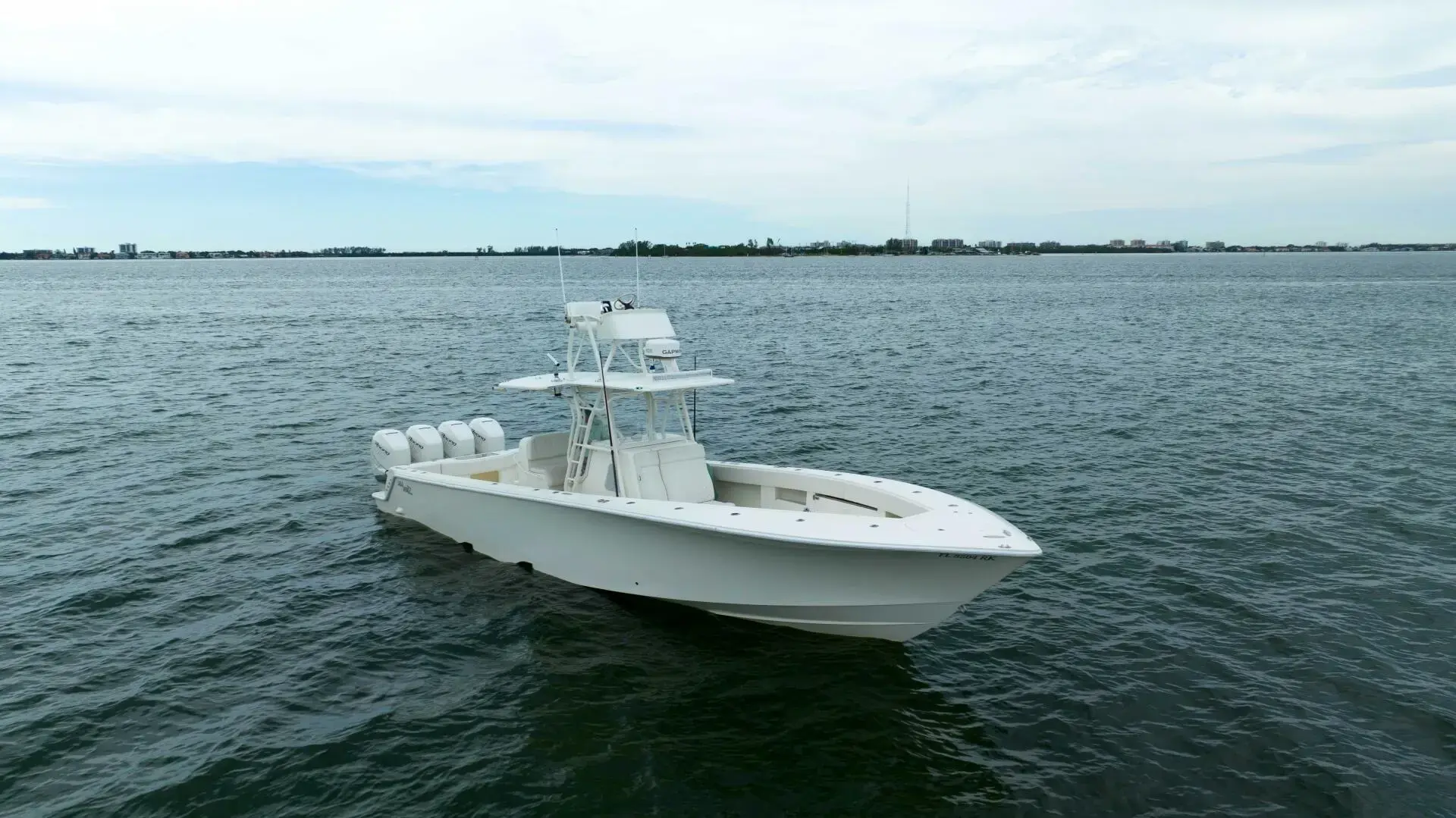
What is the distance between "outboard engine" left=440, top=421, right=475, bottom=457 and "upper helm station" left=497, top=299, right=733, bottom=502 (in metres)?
3.01

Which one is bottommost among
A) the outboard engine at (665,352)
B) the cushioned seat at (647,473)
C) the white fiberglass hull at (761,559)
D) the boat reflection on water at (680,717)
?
the boat reflection on water at (680,717)

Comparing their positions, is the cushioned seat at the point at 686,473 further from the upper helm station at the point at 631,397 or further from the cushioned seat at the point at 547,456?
the cushioned seat at the point at 547,456

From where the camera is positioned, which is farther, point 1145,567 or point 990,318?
point 990,318

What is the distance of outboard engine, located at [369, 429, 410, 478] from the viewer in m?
16.7

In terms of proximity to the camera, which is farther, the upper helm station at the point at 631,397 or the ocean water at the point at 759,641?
the upper helm station at the point at 631,397

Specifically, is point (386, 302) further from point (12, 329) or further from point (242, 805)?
point (242, 805)

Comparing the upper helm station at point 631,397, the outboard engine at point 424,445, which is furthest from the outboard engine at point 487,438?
the upper helm station at point 631,397

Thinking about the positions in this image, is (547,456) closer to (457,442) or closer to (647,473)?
(457,442)

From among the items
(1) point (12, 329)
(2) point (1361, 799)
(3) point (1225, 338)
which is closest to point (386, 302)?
(1) point (12, 329)

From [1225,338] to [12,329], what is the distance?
6943cm

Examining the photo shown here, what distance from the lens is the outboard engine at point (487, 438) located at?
17531 millimetres

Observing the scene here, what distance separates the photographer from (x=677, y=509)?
38.1 ft

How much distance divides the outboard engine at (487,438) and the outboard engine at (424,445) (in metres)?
0.71

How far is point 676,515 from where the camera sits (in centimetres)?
1138
